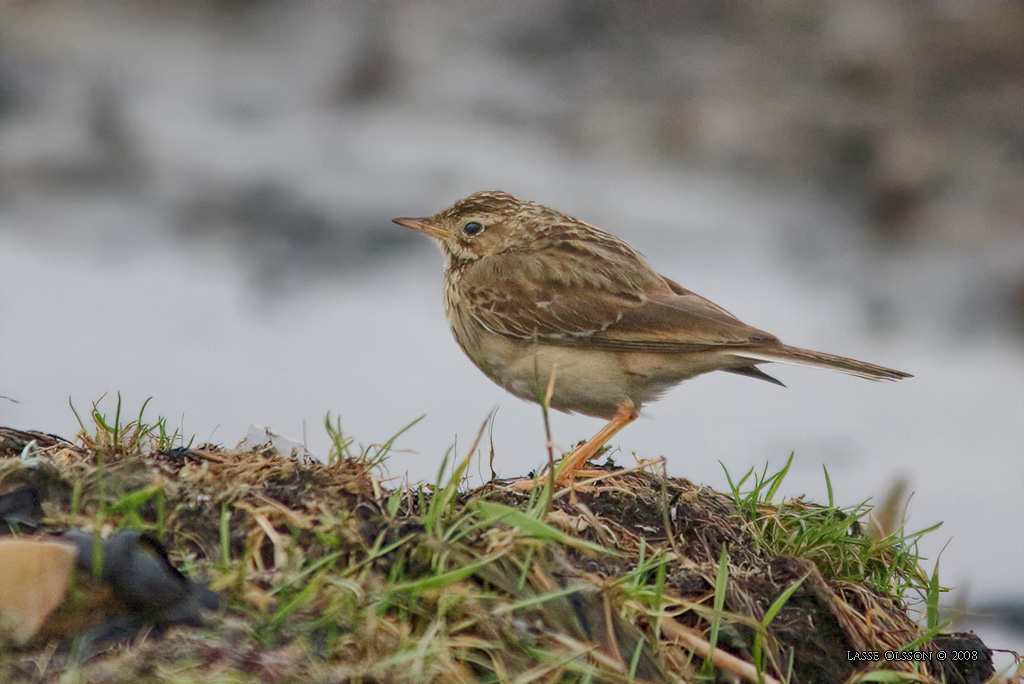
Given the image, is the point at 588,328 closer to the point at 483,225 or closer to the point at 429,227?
the point at 483,225

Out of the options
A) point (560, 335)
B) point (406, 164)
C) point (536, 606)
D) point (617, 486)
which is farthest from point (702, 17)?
point (536, 606)

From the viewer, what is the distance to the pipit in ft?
16.3

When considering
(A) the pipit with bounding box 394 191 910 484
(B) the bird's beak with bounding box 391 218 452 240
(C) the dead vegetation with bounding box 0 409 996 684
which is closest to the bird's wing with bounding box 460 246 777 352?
(A) the pipit with bounding box 394 191 910 484

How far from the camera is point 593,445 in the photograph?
15.4ft

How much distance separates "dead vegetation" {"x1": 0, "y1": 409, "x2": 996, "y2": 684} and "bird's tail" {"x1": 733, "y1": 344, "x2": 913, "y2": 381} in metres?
0.80

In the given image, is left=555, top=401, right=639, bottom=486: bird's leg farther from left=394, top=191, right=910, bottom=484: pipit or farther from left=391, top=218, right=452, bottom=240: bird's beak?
left=391, top=218, right=452, bottom=240: bird's beak

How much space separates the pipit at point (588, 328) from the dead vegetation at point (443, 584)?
39.4 inches

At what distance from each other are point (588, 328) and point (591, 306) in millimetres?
152

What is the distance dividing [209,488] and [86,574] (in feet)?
1.75

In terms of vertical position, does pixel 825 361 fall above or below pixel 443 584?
above

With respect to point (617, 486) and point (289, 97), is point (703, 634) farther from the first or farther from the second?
point (289, 97)

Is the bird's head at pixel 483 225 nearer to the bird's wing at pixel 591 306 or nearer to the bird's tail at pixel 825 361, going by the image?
the bird's wing at pixel 591 306

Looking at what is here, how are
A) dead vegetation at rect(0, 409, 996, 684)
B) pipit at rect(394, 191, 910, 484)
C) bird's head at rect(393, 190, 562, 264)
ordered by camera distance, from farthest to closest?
1. bird's head at rect(393, 190, 562, 264)
2. pipit at rect(394, 191, 910, 484)
3. dead vegetation at rect(0, 409, 996, 684)

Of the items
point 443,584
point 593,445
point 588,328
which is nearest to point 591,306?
point 588,328
